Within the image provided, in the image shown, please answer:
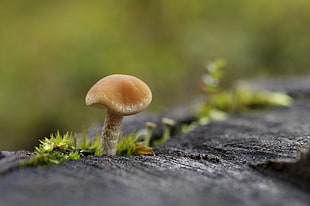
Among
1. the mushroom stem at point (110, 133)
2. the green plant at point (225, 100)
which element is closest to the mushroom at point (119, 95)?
the mushroom stem at point (110, 133)

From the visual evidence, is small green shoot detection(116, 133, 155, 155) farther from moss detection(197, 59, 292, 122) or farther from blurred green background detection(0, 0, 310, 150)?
blurred green background detection(0, 0, 310, 150)

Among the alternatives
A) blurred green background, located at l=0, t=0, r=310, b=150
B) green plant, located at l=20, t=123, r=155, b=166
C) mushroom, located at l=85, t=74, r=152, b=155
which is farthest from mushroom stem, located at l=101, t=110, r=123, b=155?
blurred green background, located at l=0, t=0, r=310, b=150

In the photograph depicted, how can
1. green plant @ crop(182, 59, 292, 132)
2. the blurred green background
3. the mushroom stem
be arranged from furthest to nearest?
the blurred green background, green plant @ crop(182, 59, 292, 132), the mushroom stem

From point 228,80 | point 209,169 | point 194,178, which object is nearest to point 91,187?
point 194,178

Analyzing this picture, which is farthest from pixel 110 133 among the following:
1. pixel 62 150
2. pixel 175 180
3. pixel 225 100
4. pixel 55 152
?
pixel 225 100

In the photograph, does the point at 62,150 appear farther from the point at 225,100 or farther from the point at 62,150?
the point at 225,100

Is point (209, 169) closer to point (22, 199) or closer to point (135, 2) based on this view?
point (22, 199)
